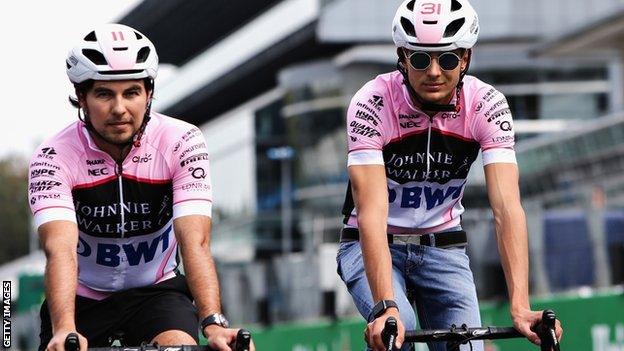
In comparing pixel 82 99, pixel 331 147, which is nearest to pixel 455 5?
pixel 82 99

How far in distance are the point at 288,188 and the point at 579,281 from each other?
215 feet

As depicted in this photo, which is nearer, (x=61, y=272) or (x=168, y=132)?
(x=61, y=272)

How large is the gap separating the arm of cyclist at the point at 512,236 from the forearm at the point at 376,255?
61 cm

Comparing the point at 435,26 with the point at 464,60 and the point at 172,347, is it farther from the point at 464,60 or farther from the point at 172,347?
the point at 172,347

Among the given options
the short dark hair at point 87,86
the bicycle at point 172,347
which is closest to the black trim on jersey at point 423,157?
the short dark hair at point 87,86

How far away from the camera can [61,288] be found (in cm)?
802

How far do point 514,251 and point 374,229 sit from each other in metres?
0.72

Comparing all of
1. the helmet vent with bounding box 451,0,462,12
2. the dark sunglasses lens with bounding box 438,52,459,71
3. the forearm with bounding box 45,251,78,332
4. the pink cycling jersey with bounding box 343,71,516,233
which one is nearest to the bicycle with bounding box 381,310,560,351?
the pink cycling jersey with bounding box 343,71,516,233

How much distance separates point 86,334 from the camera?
8.88 m

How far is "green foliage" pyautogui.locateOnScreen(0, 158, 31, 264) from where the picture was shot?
122938mm

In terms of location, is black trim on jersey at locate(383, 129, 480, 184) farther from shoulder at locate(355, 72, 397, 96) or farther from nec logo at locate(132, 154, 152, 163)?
nec logo at locate(132, 154, 152, 163)

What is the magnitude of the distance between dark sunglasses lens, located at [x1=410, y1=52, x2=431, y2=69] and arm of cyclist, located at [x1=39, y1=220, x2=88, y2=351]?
189 cm

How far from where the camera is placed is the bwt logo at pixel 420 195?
9.09 metres

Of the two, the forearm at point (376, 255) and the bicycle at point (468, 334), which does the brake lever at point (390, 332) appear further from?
the forearm at point (376, 255)
